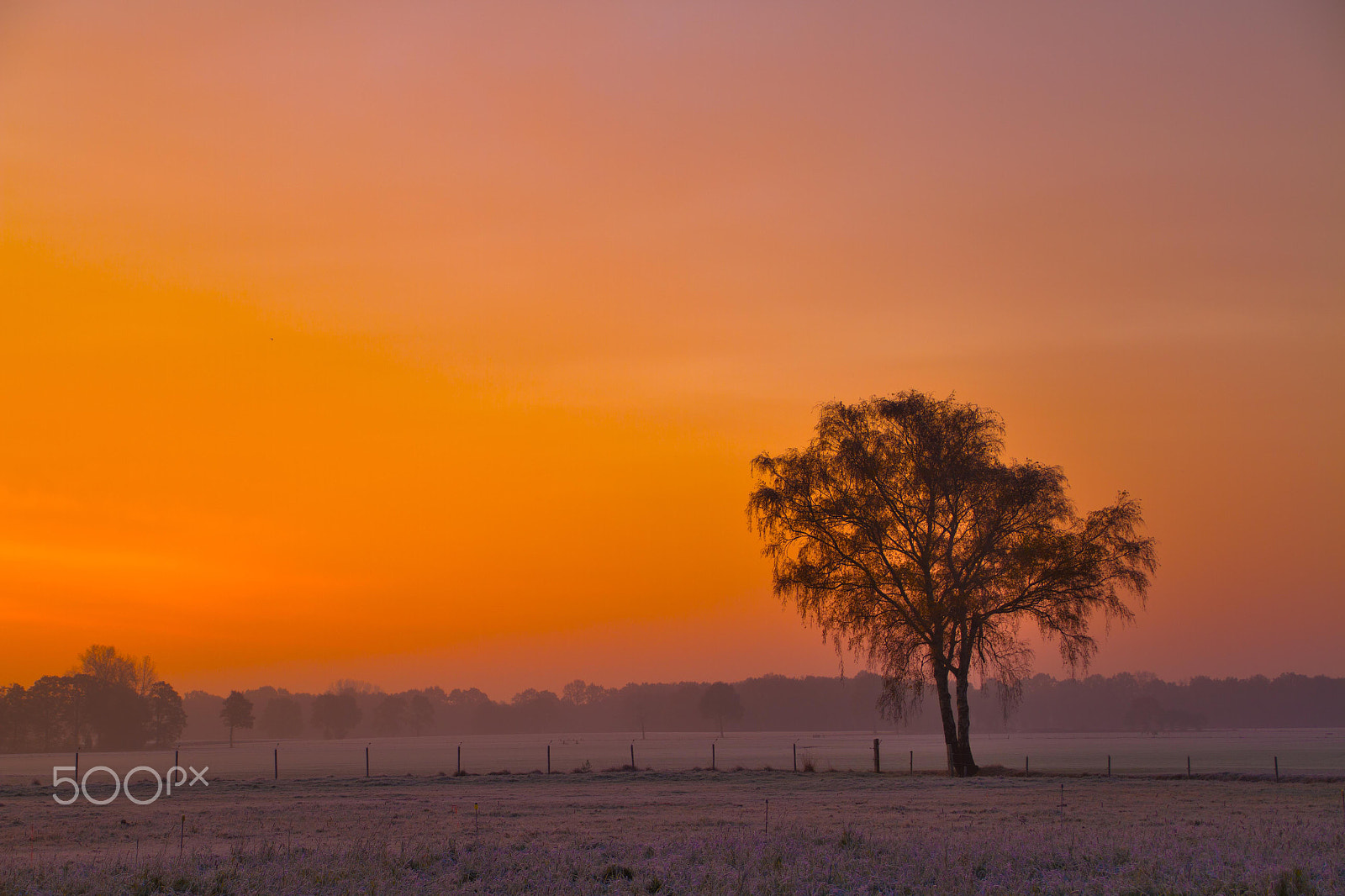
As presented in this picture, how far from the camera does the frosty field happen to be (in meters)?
15.7

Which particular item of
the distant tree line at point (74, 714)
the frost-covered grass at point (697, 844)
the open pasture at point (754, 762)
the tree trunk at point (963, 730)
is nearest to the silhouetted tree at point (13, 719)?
the distant tree line at point (74, 714)

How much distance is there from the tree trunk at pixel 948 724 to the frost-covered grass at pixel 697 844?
10294mm

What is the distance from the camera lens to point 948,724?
147 feet

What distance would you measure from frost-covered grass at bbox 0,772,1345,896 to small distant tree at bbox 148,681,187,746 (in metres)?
174

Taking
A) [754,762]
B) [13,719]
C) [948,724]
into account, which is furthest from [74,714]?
[948,724]

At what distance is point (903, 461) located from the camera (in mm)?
45344

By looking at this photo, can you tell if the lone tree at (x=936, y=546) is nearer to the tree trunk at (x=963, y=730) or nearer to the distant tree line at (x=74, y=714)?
the tree trunk at (x=963, y=730)

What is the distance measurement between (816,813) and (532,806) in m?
8.66

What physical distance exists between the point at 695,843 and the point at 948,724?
28241 millimetres

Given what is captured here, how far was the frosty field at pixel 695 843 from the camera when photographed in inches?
618

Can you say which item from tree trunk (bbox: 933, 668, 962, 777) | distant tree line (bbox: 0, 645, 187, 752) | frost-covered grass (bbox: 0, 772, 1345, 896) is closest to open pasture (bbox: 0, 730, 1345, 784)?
tree trunk (bbox: 933, 668, 962, 777)

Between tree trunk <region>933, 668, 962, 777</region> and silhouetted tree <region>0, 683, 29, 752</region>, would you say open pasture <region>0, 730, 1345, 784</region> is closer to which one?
tree trunk <region>933, 668, 962, 777</region>

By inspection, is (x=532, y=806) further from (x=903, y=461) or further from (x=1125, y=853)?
(x=903, y=461)

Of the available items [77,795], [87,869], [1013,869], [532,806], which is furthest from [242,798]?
[1013,869]
